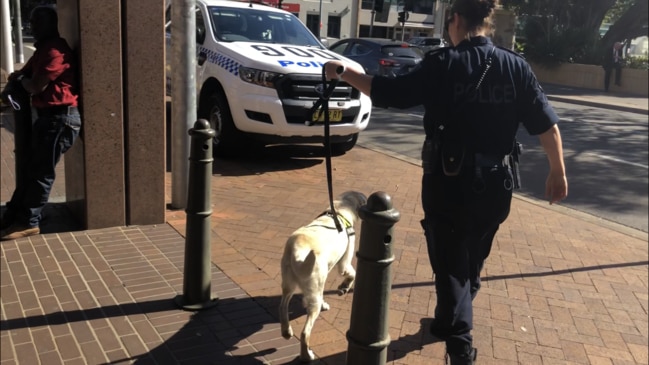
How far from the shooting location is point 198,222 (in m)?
3.62

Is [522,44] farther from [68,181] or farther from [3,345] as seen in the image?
[68,181]

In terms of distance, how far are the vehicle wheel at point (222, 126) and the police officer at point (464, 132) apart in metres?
4.65

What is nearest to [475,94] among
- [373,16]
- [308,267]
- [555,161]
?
[555,161]

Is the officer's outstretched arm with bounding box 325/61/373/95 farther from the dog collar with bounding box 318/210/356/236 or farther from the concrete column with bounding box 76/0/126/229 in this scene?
the concrete column with bounding box 76/0/126/229

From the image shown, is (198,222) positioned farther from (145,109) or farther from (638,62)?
(638,62)

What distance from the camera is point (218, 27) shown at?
8227mm

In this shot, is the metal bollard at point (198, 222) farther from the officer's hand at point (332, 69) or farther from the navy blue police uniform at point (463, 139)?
the navy blue police uniform at point (463, 139)

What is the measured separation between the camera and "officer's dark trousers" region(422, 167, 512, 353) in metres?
2.90

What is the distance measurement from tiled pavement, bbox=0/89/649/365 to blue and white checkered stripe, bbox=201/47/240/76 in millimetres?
1894

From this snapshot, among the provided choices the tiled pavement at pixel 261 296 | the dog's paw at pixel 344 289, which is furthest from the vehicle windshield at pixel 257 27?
the dog's paw at pixel 344 289

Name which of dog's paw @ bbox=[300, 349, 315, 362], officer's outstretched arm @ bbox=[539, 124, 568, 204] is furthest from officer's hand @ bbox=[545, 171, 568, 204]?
dog's paw @ bbox=[300, 349, 315, 362]

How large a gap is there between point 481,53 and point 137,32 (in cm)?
311

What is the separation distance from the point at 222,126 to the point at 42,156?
10.3 feet

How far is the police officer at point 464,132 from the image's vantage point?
278 cm
